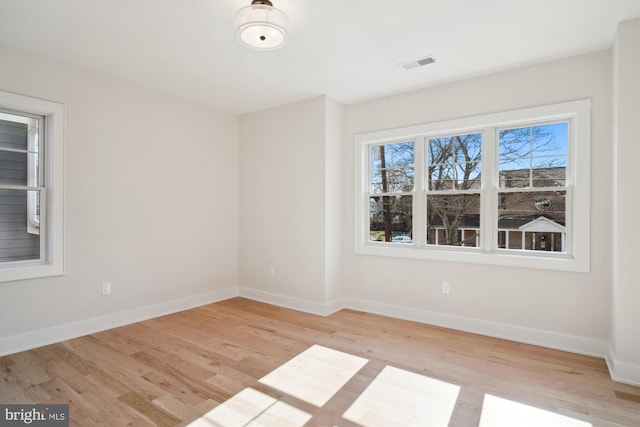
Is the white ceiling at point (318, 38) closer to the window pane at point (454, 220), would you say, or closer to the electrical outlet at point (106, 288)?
the window pane at point (454, 220)

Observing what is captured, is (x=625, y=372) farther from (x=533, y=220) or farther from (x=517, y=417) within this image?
(x=533, y=220)

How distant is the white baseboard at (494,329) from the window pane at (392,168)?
4.89ft

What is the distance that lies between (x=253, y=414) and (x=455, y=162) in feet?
10.6

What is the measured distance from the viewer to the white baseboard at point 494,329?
3.10m

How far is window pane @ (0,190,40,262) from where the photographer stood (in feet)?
10.4

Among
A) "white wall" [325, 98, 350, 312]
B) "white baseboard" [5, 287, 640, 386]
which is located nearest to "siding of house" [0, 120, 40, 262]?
"white baseboard" [5, 287, 640, 386]

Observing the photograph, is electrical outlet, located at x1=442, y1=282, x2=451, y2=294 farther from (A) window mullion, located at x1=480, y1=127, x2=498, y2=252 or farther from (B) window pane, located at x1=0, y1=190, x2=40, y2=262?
(B) window pane, located at x1=0, y1=190, x2=40, y2=262

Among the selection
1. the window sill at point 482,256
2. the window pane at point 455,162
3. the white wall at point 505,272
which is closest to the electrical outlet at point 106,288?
the white wall at point 505,272

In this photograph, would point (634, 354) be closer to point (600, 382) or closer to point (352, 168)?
point (600, 382)

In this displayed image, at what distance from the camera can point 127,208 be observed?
3.90 meters

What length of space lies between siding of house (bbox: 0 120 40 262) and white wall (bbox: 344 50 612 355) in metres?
3.46

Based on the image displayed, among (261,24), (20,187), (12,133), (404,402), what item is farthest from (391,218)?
(12,133)

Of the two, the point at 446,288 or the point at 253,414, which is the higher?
the point at 446,288

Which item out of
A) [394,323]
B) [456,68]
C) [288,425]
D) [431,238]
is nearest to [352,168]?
[431,238]
